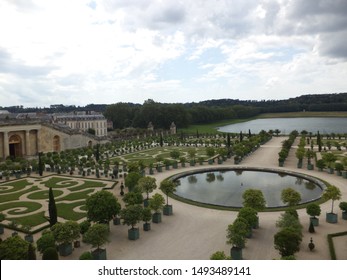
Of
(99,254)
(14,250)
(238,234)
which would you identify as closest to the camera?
→ (14,250)

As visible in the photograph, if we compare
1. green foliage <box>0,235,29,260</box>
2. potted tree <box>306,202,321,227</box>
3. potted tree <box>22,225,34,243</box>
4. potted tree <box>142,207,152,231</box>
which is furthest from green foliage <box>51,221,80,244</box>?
potted tree <box>306,202,321,227</box>

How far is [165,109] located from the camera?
4446 inches

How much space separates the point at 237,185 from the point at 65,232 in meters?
22.0

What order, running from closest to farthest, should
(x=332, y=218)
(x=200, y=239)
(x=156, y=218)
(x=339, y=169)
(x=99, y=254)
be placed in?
(x=99, y=254) → (x=200, y=239) → (x=332, y=218) → (x=156, y=218) → (x=339, y=169)

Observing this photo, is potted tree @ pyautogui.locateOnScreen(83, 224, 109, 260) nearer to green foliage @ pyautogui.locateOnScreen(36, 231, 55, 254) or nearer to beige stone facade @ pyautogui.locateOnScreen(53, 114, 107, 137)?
green foliage @ pyautogui.locateOnScreen(36, 231, 55, 254)

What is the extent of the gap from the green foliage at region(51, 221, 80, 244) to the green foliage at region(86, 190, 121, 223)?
263 cm

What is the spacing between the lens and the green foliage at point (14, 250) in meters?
17.3

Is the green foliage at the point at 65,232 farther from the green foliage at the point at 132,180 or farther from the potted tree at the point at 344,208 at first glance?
the potted tree at the point at 344,208

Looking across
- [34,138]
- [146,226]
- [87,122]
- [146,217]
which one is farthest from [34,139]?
[146,217]

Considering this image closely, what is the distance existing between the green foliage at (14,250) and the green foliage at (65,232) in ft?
6.59

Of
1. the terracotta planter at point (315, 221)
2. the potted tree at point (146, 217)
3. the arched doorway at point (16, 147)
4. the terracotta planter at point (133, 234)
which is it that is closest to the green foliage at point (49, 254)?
the terracotta planter at point (133, 234)

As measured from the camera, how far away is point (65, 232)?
1964 cm

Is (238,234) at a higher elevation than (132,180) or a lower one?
lower

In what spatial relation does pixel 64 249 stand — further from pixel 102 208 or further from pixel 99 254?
pixel 102 208
